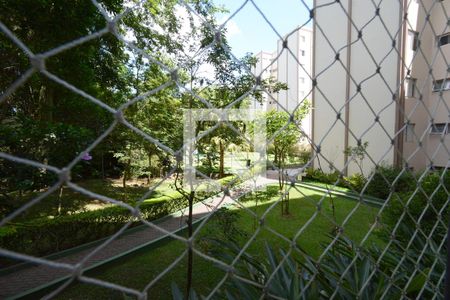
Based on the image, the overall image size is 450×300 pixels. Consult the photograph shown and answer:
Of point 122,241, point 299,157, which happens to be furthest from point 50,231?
point 299,157

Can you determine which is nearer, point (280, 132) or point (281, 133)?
point (280, 132)

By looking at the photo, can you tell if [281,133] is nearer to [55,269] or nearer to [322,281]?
[55,269]

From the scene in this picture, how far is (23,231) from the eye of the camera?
3.96m

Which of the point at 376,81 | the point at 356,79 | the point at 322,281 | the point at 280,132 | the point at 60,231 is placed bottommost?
the point at 60,231

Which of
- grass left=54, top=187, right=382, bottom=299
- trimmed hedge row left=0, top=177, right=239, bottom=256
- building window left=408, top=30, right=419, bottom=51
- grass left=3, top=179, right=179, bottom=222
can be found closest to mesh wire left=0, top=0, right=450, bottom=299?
building window left=408, top=30, right=419, bottom=51

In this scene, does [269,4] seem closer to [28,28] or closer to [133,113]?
[28,28]

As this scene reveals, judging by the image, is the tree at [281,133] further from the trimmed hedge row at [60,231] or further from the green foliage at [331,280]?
the green foliage at [331,280]

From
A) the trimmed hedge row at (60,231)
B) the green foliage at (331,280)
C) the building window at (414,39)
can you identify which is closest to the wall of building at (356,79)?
the building window at (414,39)

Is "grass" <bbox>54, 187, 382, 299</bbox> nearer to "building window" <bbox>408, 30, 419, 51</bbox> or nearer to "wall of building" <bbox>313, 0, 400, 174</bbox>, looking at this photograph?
"building window" <bbox>408, 30, 419, 51</bbox>

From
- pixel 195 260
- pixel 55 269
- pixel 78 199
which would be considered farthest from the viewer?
pixel 78 199

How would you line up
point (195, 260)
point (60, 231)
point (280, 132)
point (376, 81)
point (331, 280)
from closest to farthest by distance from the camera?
point (280, 132), point (331, 280), point (195, 260), point (60, 231), point (376, 81)

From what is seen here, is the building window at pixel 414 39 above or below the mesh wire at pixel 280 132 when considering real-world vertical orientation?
above

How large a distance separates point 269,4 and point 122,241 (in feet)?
16.5

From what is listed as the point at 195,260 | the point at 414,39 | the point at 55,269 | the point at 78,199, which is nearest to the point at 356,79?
the point at 414,39
